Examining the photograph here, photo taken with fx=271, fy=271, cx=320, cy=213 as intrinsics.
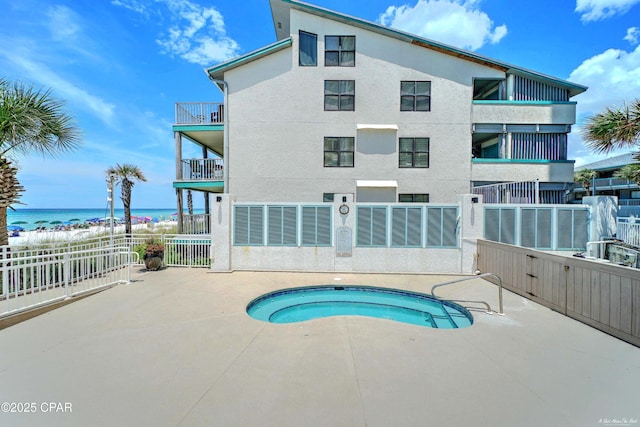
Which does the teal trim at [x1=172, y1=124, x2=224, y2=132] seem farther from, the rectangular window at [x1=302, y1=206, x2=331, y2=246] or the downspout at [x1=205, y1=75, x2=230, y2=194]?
the rectangular window at [x1=302, y1=206, x2=331, y2=246]

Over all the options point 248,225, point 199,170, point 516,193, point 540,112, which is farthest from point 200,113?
point 540,112

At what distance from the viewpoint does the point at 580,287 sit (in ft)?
18.3

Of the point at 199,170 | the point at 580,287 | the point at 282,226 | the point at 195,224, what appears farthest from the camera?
the point at 195,224

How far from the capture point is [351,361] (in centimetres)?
404

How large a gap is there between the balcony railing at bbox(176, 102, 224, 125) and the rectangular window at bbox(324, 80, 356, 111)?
5407 millimetres

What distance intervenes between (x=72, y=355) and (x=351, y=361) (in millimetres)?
4283

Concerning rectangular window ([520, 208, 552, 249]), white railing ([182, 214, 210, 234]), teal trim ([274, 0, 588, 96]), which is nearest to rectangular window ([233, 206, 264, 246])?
white railing ([182, 214, 210, 234])

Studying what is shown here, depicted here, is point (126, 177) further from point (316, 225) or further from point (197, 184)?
point (316, 225)

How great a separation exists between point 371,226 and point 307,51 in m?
9.41

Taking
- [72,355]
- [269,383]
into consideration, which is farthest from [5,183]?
[269,383]

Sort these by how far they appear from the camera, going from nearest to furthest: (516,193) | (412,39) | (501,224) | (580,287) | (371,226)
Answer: (580,287) < (501,224) < (371,226) < (516,193) < (412,39)

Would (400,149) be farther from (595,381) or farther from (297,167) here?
(595,381)

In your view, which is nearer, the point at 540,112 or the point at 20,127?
the point at 20,127

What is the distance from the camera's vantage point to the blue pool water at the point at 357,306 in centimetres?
660
